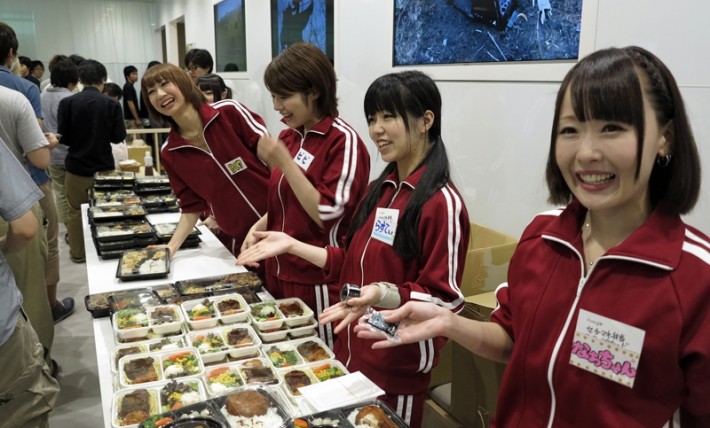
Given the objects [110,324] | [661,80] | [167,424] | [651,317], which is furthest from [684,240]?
[110,324]

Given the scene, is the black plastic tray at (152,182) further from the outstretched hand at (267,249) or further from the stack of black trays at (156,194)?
the outstretched hand at (267,249)

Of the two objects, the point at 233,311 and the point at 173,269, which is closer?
the point at 233,311

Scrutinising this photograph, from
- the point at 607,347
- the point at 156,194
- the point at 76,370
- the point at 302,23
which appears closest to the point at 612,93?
the point at 607,347

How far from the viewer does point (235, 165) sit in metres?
2.52

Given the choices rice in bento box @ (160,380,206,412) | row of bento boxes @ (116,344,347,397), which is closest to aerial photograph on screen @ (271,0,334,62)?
row of bento boxes @ (116,344,347,397)

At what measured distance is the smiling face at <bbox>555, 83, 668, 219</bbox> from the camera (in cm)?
87

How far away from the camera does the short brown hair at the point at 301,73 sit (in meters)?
1.90

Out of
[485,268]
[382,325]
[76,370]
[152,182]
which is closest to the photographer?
[382,325]

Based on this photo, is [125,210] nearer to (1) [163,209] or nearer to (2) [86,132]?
(1) [163,209]

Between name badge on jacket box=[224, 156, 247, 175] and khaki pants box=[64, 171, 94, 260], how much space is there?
267 cm

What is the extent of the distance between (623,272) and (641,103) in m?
0.28

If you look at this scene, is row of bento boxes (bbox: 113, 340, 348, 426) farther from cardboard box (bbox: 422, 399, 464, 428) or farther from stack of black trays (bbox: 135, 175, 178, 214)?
stack of black trays (bbox: 135, 175, 178, 214)

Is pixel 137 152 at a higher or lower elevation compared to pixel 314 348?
higher

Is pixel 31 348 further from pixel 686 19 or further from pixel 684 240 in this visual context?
pixel 686 19
